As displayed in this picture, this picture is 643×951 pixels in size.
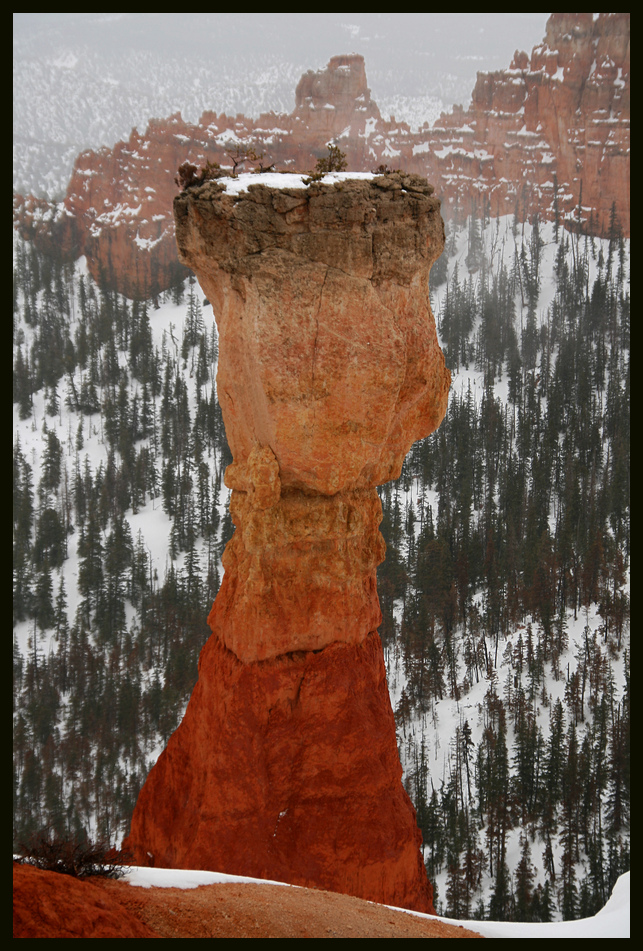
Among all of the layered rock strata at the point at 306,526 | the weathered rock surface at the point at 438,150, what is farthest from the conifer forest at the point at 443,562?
the layered rock strata at the point at 306,526

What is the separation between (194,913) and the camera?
5.54 metres

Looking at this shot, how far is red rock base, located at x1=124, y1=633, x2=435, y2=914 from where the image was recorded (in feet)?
30.3

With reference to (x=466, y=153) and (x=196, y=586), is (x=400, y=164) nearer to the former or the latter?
(x=466, y=153)

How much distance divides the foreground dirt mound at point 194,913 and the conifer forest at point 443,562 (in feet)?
43.3

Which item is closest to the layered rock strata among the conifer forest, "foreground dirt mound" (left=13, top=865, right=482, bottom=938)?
"foreground dirt mound" (left=13, top=865, right=482, bottom=938)

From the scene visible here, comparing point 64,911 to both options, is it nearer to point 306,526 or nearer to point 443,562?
point 306,526

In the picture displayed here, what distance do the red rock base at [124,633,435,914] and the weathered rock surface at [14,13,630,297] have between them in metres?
65.2

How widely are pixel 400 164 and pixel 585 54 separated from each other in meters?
18.8

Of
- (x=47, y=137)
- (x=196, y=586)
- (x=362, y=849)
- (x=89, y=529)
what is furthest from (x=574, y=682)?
(x=47, y=137)

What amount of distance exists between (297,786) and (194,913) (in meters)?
4.11

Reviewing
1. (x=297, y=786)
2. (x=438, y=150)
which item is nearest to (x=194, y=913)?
(x=297, y=786)

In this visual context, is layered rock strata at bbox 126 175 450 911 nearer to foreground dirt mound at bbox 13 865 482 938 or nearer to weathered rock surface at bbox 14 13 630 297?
foreground dirt mound at bbox 13 865 482 938

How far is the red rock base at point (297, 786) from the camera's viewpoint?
30.3 ft

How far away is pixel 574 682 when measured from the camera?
30.3m
